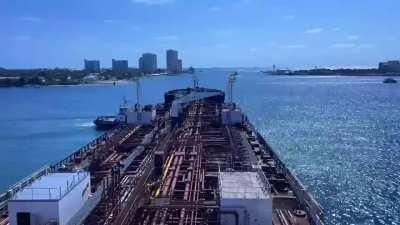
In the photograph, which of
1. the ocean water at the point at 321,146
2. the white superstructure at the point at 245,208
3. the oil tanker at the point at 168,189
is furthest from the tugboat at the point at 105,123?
the white superstructure at the point at 245,208

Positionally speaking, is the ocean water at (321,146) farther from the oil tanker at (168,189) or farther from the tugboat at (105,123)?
the oil tanker at (168,189)

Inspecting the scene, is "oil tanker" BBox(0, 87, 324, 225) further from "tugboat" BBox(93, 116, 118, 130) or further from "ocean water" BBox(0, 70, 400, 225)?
"tugboat" BBox(93, 116, 118, 130)

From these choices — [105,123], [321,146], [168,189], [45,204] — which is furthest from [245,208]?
[105,123]

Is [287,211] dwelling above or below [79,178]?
below

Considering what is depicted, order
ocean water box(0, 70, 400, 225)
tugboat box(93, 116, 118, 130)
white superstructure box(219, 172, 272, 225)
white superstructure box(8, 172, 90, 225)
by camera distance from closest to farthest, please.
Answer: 1. white superstructure box(8, 172, 90, 225)
2. white superstructure box(219, 172, 272, 225)
3. ocean water box(0, 70, 400, 225)
4. tugboat box(93, 116, 118, 130)

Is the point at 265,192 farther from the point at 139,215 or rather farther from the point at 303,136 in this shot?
the point at 303,136

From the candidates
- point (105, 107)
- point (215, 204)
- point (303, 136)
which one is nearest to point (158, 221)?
point (215, 204)

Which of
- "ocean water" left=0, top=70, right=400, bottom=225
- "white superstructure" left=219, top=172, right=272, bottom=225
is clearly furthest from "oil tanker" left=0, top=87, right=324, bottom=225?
"ocean water" left=0, top=70, right=400, bottom=225

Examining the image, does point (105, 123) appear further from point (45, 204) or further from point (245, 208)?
point (245, 208)

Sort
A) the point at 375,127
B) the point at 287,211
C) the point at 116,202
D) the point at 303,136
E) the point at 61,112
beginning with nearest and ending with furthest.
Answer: the point at 116,202 → the point at 287,211 → the point at 303,136 → the point at 375,127 → the point at 61,112
